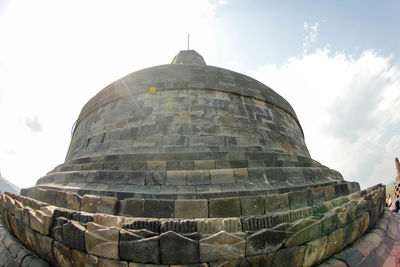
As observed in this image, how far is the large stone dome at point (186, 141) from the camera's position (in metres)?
3.71

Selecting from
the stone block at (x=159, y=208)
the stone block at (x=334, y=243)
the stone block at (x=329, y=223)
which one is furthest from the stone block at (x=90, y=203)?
the stone block at (x=334, y=243)

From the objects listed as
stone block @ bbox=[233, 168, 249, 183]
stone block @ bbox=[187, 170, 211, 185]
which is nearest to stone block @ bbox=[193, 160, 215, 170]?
stone block @ bbox=[187, 170, 211, 185]

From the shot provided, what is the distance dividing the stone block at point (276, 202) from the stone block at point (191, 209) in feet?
3.15

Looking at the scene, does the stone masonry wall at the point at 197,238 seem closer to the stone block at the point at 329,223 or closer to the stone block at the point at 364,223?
the stone block at the point at 329,223

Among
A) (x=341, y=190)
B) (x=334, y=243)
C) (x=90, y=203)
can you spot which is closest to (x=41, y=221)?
(x=90, y=203)

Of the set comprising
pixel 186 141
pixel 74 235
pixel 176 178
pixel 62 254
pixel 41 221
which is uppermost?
pixel 186 141

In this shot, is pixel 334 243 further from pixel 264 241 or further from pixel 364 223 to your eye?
pixel 264 241

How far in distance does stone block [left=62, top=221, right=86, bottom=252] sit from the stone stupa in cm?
2

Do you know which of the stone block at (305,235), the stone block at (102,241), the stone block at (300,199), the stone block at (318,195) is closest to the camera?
the stone block at (102,241)

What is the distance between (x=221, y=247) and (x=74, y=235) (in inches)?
76.7

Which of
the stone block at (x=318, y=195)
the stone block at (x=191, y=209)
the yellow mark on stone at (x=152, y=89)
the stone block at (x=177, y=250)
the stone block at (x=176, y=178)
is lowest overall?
the stone block at (x=177, y=250)

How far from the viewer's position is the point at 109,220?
2.51 m

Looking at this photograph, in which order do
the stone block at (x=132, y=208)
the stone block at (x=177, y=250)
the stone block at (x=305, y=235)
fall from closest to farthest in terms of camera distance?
the stone block at (x=177, y=250) → the stone block at (x=305, y=235) → the stone block at (x=132, y=208)

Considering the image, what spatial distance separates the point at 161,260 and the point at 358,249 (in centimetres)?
307
